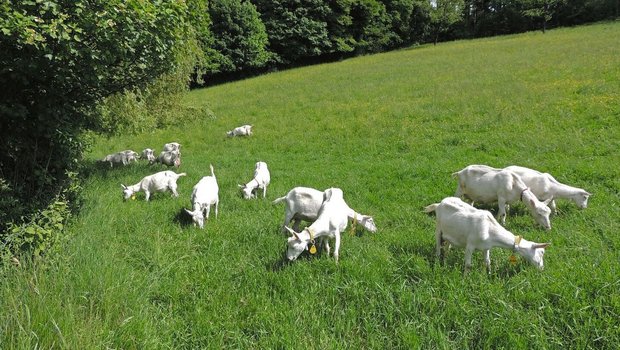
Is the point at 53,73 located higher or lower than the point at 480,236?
higher

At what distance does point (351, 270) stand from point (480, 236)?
1.73 m

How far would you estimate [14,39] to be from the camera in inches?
223

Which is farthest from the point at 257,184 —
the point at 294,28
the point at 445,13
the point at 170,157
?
the point at 445,13

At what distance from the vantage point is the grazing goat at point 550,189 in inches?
281

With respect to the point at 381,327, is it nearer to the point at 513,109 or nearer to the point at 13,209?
the point at 13,209

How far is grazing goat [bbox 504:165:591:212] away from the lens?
714cm

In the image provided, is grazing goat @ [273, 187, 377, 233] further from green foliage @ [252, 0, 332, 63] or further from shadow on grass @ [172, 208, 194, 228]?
green foliage @ [252, 0, 332, 63]

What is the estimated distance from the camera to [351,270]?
213 inches

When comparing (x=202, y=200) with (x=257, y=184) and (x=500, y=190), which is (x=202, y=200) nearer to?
(x=257, y=184)

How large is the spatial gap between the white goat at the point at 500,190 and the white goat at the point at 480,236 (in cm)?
155

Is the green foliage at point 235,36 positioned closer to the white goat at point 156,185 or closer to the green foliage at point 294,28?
the green foliage at point 294,28

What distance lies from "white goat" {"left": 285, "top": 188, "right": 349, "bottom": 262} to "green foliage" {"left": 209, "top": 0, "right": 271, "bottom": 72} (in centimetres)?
4412

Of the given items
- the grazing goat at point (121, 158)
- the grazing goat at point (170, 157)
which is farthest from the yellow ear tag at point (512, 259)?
the grazing goat at point (121, 158)

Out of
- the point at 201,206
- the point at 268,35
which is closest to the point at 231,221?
the point at 201,206
